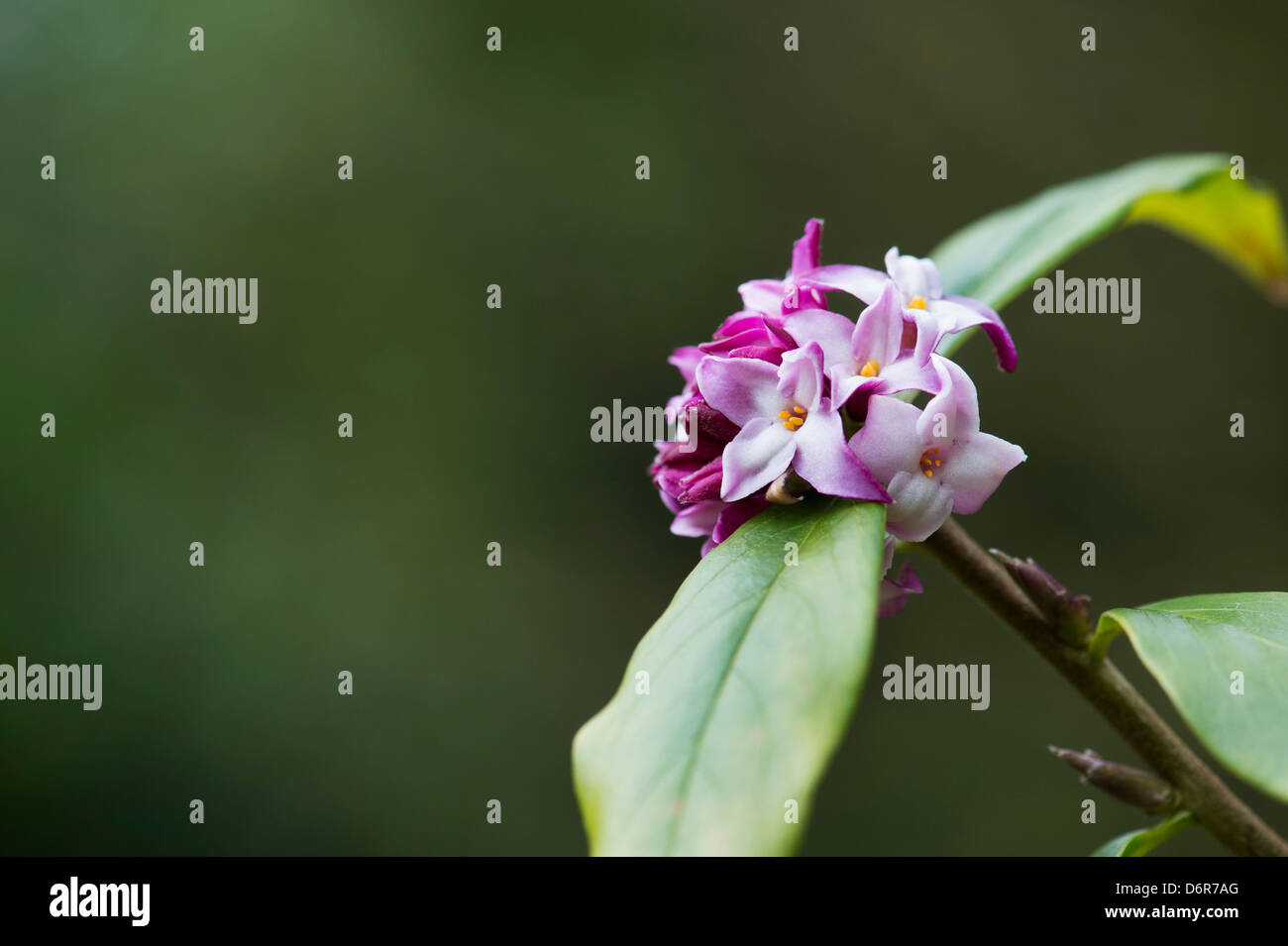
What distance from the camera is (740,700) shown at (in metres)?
0.63

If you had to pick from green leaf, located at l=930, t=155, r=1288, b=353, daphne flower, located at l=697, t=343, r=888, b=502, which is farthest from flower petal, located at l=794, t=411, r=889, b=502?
green leaf, located at l=930, t=155, r=1288, b=353

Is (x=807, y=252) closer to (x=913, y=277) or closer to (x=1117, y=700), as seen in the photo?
(x=913, y=277)

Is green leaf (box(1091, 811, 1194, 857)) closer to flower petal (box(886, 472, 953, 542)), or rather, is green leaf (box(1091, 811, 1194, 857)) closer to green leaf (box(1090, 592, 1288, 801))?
green leaf (box(1090, 592, 1288, 801))

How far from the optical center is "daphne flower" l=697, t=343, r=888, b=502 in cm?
72

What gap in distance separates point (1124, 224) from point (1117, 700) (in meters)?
0.58

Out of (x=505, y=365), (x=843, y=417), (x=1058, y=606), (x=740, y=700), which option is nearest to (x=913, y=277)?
(x=843, y=417)

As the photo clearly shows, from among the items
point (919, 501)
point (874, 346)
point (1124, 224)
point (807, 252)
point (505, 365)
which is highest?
point (505, 365)

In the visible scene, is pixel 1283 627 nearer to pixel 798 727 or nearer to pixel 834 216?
pixel 798 727

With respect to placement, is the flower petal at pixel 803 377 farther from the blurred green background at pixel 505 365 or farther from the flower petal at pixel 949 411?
the blurred green background at pixel 505 365

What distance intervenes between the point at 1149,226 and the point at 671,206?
148 centimetres

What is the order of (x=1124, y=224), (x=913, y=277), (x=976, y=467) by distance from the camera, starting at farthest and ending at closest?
(x=1124, y=224)
(x=913, y=277)
(x=976, y=467)

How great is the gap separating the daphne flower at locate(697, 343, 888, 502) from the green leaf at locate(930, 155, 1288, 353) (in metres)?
0.37

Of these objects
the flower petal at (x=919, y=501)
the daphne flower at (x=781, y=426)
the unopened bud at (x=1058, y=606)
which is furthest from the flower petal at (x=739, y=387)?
the unopened bud at (x=1058, y=606)
